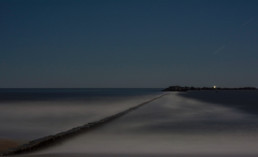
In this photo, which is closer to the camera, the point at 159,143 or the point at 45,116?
the point at 159,143

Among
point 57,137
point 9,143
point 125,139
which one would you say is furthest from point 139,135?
point 9,143

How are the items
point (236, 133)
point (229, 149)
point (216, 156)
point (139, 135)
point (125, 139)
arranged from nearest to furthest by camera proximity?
1. point (216, 156)
2. point (229, 149)
3. point (125, 139)
4. point (139, 135)
5. point (236, 133)

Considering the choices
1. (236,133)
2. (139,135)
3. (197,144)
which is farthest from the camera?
(236,133)

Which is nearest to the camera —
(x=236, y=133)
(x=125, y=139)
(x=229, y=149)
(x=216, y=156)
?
(x=216, y=156)

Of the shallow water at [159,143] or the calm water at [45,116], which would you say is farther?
the calm water at [45,116]

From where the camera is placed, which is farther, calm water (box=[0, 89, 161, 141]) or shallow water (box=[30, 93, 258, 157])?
calm water (box=[0, 89, 161, 141])

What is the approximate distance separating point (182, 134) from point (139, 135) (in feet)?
5.53

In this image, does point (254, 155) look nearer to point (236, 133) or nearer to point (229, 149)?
point (229, 149)

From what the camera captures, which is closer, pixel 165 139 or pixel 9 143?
pixel 9 143

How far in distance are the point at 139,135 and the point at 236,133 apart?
12.8ft

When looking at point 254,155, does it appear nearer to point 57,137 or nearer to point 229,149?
point 229,149

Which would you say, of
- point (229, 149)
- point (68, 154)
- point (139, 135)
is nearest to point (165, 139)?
point (139, 135)

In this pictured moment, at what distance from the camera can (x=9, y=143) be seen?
10523 mm

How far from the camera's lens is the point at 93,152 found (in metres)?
9.51
